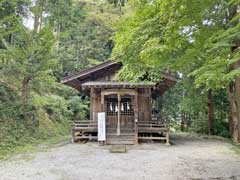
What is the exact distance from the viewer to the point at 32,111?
15.7m

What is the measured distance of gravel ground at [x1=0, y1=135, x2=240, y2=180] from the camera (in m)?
6.93

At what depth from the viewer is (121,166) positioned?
27.2ft

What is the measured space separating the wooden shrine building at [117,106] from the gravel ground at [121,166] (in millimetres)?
3405

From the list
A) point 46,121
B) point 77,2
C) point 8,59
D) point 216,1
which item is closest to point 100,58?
point 77,2

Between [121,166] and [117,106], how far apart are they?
7.58 m

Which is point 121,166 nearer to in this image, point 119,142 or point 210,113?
point 119,142

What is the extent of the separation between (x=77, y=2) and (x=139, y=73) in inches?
743

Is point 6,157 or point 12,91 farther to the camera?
point 12,91

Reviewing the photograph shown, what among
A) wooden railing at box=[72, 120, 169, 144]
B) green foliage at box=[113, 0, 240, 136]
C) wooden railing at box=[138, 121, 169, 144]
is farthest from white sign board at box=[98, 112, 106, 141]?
green foliage at box=[113, 0, 240, 136]

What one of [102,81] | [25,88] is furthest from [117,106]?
[25,88]

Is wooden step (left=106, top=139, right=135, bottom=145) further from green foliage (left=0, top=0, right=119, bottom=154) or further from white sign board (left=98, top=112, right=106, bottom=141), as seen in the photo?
green foliage (left=0, top=0, right=119, bottom=154)

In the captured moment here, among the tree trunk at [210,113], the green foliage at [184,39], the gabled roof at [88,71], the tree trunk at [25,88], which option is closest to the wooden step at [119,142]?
the gabled roof at [88,71]

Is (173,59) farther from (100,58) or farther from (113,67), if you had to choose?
(100,58)

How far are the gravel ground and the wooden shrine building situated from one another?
3405 mm
